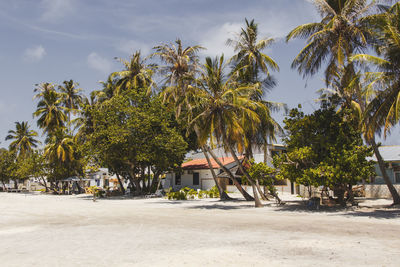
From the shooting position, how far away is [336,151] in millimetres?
16781

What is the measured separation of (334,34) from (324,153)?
22.3ft

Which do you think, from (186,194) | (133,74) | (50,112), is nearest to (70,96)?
(50,112)

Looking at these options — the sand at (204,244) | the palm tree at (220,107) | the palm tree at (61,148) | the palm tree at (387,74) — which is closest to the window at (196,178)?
the palm tree at (61,148)

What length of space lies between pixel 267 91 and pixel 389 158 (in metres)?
12.1

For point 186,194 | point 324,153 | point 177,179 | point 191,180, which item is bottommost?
point 186,194

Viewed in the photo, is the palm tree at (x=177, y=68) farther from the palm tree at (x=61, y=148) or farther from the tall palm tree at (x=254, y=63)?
the palm tree at (x=61, y=148)

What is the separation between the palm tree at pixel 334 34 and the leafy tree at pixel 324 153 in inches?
113

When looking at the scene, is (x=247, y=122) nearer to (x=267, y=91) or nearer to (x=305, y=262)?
(x=267, y=91)

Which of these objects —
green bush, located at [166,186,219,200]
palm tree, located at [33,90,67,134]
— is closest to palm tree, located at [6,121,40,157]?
palm tree, located at [33,90,67,134]

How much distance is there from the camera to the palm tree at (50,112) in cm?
4597

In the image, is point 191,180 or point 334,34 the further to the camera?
point 191,180

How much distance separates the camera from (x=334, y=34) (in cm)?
1853

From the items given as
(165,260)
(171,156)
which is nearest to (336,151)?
(165,260)

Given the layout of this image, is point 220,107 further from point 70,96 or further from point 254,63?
point 70,96
